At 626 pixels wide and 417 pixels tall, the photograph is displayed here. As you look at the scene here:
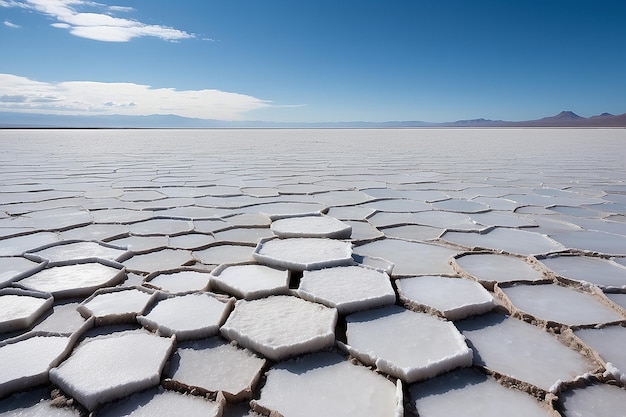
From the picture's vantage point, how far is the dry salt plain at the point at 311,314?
0.75 m

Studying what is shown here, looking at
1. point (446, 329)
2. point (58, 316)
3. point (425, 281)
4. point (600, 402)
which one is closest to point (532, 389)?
point (600, 402)

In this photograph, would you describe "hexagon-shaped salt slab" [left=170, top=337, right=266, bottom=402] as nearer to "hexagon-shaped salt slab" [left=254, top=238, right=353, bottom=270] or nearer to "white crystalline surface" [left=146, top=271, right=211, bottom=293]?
"white crystalline surface" [left=146, top=271, right=211, bottom=293]

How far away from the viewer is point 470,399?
75 cm

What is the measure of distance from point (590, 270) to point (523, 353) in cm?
70

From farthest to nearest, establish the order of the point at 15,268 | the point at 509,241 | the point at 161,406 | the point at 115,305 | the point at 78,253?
the point at 509,241
the point at 78,253
the point at 15,268
the point at 115,305
the point at 161,406

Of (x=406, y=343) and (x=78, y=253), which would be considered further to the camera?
(x=78, y=253)

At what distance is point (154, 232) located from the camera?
187cm

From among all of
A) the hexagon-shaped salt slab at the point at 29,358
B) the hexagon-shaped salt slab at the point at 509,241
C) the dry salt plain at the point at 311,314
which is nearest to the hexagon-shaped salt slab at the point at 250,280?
the dry salt plain at the point at 311,314

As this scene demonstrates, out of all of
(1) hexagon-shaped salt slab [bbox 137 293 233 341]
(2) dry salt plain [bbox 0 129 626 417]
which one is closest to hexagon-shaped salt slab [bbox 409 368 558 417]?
(2) dry salt plain [bbox 0 129 626 417]

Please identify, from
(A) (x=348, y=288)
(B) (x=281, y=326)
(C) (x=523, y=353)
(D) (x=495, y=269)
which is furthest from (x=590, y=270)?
(B) (x=281, y=326)

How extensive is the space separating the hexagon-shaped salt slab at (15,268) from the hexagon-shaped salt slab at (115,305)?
1.04ft

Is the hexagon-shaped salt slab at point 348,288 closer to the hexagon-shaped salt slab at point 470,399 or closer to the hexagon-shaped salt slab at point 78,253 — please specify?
the hexagon-shaped salt slab at point 470,399

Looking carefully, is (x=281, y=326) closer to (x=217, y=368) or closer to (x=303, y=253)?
(x=217, y=368)

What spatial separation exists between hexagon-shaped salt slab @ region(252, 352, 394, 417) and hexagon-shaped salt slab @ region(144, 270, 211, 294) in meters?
0.48
